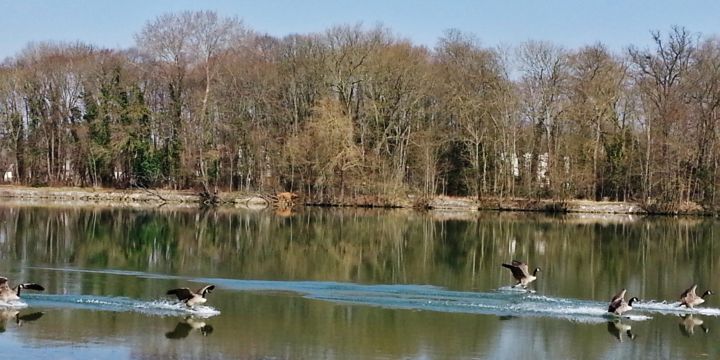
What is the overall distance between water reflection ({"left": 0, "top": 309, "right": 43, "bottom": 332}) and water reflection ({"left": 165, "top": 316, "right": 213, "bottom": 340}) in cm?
291

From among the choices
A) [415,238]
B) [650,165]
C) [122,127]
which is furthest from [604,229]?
[122,127]

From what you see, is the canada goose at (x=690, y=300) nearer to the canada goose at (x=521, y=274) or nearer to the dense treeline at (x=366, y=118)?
the canada goose at (x=521, y=274)

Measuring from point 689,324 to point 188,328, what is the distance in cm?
1073

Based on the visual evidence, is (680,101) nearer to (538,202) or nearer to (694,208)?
(694,208)

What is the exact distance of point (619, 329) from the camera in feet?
60.8

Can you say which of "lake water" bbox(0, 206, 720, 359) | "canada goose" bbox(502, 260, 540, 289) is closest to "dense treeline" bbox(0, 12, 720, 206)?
"lake water" bbox(0, 206, 720, 359)

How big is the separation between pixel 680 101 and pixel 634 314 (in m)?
49.5

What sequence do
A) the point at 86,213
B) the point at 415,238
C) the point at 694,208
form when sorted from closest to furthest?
1. the point at 415,238
2. the point at 86,213
3. the point at 694,208

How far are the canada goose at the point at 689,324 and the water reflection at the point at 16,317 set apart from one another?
43.1 feet

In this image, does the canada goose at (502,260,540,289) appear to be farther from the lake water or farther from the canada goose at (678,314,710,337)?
the canada goose at (678,314,710,337)

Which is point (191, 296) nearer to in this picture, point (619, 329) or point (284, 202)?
point (619, 329)

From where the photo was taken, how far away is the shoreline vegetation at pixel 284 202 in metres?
64.2

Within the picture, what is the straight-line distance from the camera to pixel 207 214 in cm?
5462

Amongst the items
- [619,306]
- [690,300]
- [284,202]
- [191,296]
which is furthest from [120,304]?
[284,202]
